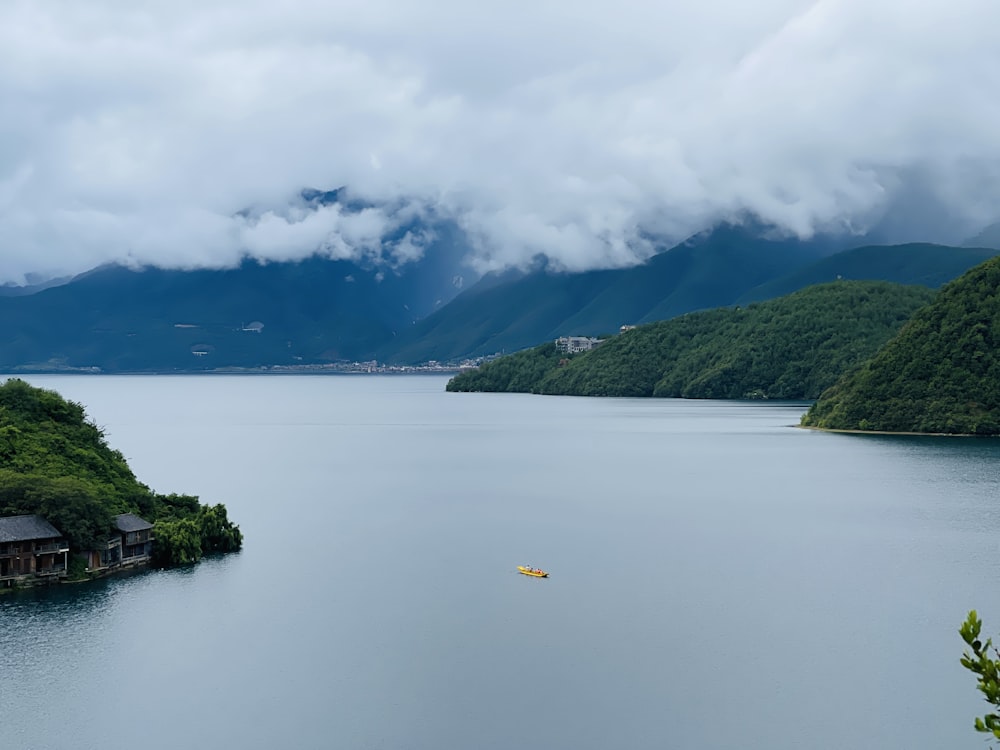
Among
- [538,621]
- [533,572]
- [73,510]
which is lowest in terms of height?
[538,621]

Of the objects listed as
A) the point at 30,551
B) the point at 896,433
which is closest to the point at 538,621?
the point at 30,551

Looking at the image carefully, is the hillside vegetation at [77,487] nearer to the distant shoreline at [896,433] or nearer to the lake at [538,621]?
the lake at [538,621]

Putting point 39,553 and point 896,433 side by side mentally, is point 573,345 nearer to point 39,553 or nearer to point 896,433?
point 896,433

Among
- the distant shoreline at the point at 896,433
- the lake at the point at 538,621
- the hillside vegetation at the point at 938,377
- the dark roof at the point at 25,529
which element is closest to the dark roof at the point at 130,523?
the lake at the point at 538,621

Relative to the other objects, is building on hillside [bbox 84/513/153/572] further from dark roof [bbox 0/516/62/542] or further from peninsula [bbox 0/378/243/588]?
dark roof [bbox 0/516/62/542]

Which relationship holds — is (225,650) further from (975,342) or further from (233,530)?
(975,342)

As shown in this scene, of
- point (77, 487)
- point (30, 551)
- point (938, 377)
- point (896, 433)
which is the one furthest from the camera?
point (938, 377)

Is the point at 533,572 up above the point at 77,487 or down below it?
below
